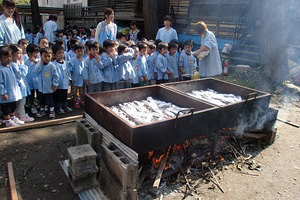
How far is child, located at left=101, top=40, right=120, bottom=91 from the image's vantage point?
5820 millimetres

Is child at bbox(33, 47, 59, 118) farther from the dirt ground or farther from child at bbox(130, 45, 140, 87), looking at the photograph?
child at bbox(130, 45, 140, 87)

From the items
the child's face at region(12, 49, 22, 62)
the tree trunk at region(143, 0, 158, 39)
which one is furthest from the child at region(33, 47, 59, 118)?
the tree trunk at region(143, 0, 158, 39)

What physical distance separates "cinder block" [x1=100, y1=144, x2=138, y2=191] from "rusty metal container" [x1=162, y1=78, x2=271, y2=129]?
1634 millimetres

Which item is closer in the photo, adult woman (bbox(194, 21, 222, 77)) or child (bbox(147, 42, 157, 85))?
adult woman (bbox(194, 21, 222, 77))

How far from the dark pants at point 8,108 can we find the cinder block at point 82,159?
2626 millimetres

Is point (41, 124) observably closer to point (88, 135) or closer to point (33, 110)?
point (33, 110)

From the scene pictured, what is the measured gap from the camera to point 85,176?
126 inches

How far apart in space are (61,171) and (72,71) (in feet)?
9.94

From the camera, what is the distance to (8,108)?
494 centimetres

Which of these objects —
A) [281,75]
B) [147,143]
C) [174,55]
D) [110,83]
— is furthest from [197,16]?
[147,143]

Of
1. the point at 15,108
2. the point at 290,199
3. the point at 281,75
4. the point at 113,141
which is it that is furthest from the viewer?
the point at 281,75

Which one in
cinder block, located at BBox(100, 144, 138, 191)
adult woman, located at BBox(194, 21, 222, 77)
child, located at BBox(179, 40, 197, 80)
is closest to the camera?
cinder block, located at BBox(100, 144, 138, 191)

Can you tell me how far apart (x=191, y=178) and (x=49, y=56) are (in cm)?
397

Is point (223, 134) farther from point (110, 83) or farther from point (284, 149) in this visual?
point (110, 83)
